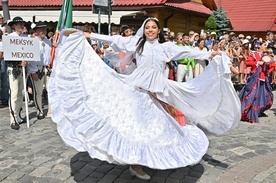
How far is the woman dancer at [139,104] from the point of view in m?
3.69

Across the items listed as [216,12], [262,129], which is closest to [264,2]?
[216,12]

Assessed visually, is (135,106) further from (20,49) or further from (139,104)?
(20,49)

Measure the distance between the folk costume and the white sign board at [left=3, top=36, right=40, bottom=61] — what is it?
15.5ft

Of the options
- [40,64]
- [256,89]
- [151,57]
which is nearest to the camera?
[151,57]

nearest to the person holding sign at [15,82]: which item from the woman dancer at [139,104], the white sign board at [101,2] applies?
the white sign board at [101,2]

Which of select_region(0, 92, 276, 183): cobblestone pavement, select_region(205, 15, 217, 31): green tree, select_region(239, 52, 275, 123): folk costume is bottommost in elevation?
select_region(0, 92, 276, 183): cobblestone pavement

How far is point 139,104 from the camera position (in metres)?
4.11

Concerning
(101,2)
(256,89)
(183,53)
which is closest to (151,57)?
(183,53)

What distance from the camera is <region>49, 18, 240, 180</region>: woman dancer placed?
145 inches

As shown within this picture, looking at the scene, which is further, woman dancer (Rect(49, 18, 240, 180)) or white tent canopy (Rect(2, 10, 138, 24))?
white tent canopy (Rect(2, 10, 138, 24))

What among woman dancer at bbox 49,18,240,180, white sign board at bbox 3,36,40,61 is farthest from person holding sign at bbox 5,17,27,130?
woman dancer at bbox 49,18,240,180

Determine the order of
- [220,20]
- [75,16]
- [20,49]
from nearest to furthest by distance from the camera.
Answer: [20,49] < [75,16] < [220,20]

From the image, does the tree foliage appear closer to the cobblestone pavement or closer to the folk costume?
the folk costume

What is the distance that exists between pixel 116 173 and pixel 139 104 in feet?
3.25
